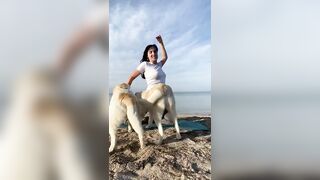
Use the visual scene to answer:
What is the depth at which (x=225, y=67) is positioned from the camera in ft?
7.03

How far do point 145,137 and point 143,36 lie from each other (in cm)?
59

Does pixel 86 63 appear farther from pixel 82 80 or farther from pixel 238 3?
pixel 238 3

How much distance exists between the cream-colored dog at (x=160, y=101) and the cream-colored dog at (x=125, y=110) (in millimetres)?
34

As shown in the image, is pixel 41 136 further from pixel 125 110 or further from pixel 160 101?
pixel 160 101

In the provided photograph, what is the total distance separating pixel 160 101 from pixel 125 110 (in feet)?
0.69

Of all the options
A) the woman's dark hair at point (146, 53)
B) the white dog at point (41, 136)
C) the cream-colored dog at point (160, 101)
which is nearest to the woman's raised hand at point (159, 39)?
the woman's dark hair at point (146, 53)

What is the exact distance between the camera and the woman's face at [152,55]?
7.36 ft

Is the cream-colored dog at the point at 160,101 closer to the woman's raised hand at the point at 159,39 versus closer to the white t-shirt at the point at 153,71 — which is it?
the white t-shirt at the point at 153,71

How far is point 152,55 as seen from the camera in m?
2.25

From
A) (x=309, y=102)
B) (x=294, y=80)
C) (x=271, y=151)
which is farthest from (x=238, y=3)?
(x=271, y=151)

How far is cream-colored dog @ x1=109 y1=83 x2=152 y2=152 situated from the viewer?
224 centimetres

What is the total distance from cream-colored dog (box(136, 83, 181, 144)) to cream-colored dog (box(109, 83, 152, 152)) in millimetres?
34

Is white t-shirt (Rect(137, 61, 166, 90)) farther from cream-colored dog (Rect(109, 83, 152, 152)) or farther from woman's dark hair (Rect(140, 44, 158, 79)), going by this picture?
cream-colored dog (Rect(109, 83, 152, 152))

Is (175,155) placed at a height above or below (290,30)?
below
